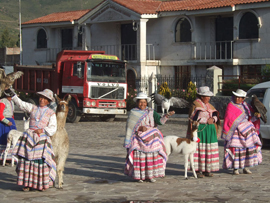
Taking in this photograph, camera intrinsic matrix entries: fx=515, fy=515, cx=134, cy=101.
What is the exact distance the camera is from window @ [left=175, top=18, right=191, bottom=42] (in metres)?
30.2

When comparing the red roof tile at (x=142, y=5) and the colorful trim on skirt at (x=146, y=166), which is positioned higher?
the red roof tile at (x=142, y=5)

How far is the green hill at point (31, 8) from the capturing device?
117750 millimetres

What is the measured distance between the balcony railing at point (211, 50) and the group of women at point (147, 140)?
18601 millimetres

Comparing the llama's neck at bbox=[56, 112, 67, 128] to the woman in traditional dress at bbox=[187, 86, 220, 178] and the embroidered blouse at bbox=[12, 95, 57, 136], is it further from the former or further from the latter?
the woman in traditional dress at bbox=[187, 86, 220, 178]

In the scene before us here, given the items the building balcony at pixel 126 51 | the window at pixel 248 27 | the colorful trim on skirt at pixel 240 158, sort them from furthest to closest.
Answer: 1. the building balcony at pixel 126 51
2. the window at pixel 248 27
3. the colorful trim on skirt at pixel 240 158

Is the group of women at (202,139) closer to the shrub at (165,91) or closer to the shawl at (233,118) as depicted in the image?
the shawl at (233,118)

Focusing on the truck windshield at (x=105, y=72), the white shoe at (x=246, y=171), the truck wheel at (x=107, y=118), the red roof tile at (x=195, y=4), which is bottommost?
the white shoe at (x=246, y=171)

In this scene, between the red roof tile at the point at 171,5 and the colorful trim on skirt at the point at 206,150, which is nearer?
the colorful trim on skirt at the point at 206,150

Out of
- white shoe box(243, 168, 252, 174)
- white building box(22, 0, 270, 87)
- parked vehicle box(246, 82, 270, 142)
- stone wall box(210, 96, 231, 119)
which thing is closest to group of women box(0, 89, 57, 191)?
white shoe box(243, 168, 252, 174)

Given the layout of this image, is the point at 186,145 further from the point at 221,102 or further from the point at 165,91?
the point at 165,91

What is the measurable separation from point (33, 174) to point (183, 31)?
23.1 metres

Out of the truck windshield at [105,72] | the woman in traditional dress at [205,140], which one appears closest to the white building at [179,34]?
the truck windshield at [105,72]

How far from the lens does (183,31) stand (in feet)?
100.0

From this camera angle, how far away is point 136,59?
32562 mm
